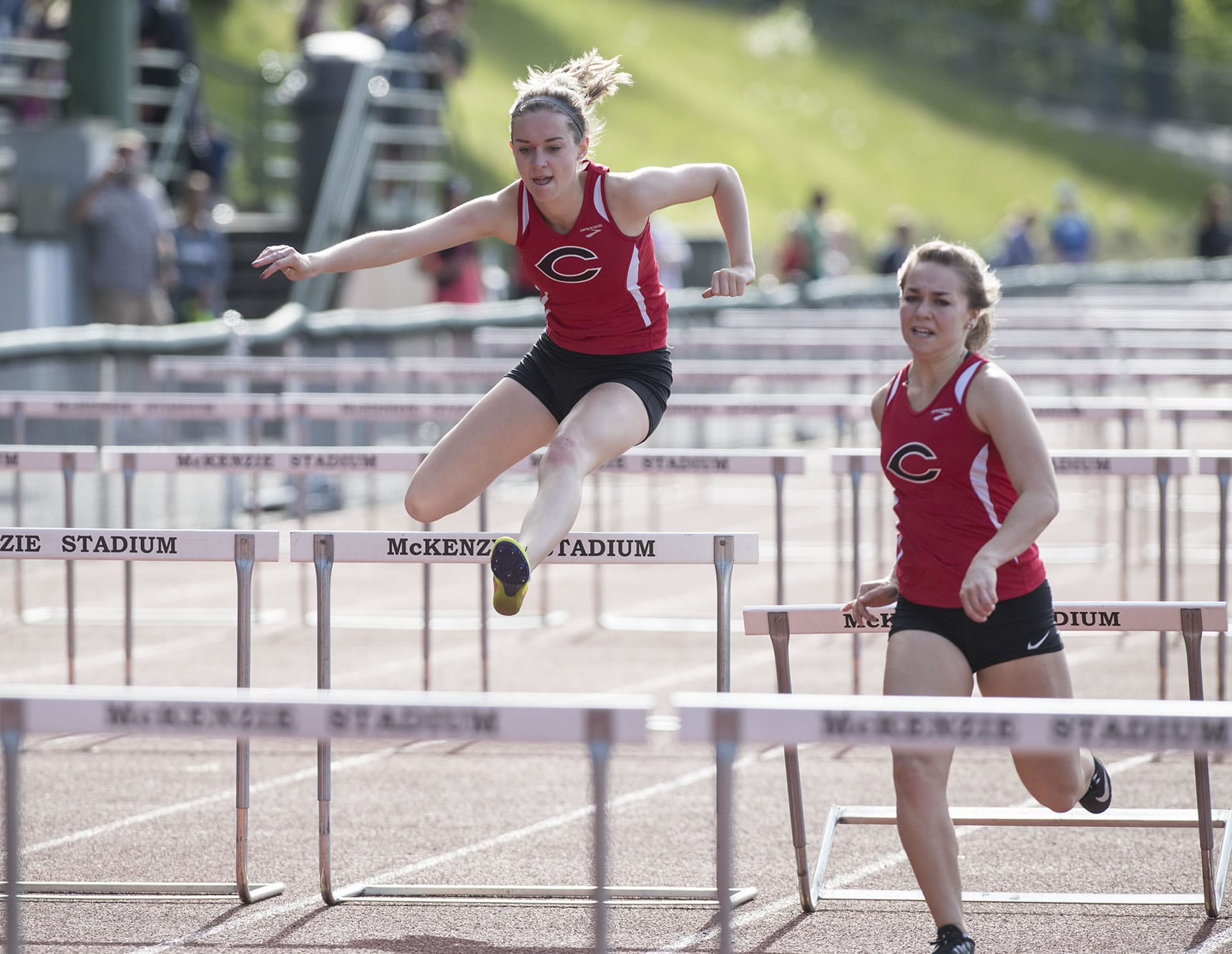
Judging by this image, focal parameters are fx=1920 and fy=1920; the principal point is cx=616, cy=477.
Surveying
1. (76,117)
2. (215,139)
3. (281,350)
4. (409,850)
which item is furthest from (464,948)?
(215,139)

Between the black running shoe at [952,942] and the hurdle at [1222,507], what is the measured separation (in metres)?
3.22

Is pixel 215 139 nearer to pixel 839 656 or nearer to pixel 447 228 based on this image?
pixel 839 656

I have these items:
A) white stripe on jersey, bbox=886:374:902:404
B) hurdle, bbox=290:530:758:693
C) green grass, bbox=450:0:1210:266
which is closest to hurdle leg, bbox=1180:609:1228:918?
white stripe on jersey, bbox=886:374:902:404

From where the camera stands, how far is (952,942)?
472cm

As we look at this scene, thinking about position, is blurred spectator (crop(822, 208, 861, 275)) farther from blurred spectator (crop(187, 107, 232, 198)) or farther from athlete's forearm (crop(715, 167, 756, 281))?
athlete's forearm (crop(715, 167, 756, 281))

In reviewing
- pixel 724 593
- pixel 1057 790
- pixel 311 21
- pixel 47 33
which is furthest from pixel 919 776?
pixel 311 21

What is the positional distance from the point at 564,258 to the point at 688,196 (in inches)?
18.1

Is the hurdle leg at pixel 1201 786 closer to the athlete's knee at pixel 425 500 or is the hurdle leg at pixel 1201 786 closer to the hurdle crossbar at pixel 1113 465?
the hurdle crossbar at pixel 1113 465

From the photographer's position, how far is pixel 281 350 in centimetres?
1461

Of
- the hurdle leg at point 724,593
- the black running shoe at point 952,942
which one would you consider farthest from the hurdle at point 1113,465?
the black running shoe at point 952,942

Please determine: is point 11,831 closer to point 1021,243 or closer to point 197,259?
point 197,259

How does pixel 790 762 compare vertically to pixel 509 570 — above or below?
below

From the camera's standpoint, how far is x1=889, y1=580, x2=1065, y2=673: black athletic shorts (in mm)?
5039

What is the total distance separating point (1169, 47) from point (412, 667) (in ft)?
191
